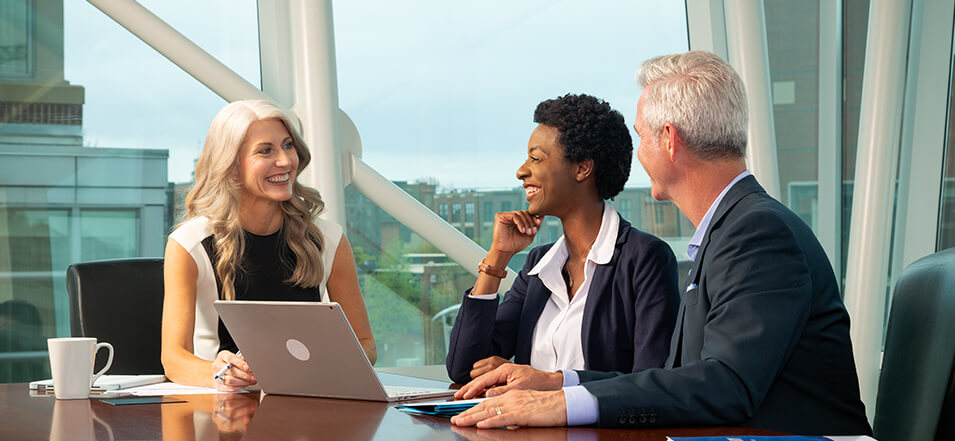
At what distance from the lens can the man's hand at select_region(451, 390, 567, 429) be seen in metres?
1.34

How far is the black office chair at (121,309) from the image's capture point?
97.3 inches

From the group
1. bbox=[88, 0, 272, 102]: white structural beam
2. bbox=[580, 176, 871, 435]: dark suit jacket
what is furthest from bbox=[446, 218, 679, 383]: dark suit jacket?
bbox=[88, 0, 272, 102]: white structural beam

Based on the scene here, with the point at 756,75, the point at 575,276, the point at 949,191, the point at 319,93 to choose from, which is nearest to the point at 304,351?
the point at 575,276

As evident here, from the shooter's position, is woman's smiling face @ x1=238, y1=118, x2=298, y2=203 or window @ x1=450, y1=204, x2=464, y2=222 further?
window @ x1=450, y1=204, x2=464, y2=222

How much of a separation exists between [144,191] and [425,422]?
2.57 meters

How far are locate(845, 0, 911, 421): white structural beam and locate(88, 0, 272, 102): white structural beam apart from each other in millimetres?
2567

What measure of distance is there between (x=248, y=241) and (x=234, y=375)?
2.30 ft

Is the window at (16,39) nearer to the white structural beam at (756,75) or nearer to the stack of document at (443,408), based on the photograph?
the stack of document at (443,408)

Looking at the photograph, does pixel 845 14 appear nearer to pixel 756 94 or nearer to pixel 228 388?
pixel 756 94

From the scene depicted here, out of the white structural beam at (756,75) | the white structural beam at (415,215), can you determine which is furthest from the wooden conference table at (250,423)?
the white structural beam at (756,75)

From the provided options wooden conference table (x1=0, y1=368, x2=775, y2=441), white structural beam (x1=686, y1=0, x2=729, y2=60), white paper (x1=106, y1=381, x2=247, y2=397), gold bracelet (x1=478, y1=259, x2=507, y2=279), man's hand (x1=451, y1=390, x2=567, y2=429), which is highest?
white structural beam (x1=686, y1=0, x2=729, y2=60)

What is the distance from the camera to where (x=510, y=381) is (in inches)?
62.6

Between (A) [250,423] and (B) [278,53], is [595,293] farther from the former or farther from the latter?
(B) [278,53]

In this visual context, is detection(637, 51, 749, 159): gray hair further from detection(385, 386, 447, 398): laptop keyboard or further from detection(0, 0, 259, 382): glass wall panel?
detection(0, 0, 259, 382): glass wall panel
